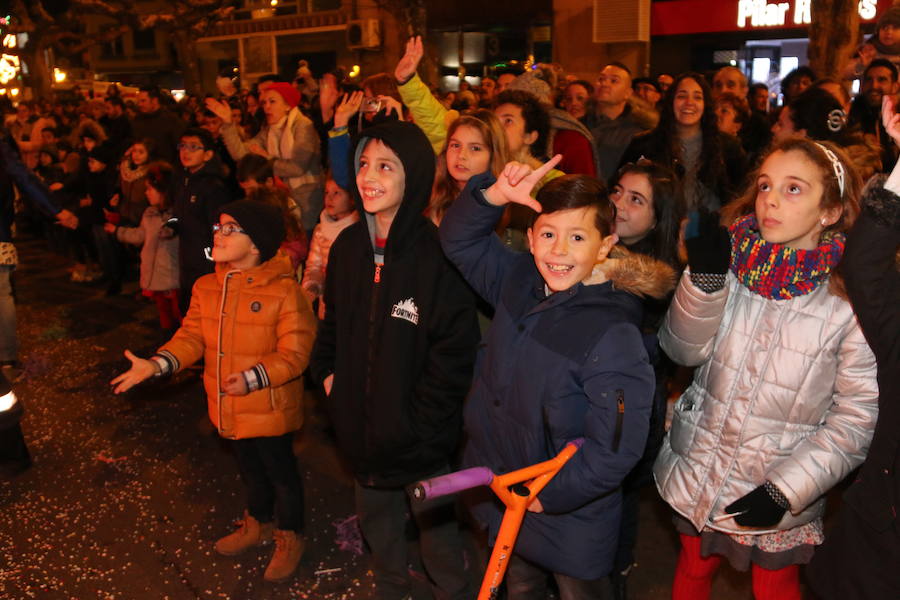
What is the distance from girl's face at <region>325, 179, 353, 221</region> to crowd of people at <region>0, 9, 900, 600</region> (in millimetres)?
218

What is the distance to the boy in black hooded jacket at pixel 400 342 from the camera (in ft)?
9.80

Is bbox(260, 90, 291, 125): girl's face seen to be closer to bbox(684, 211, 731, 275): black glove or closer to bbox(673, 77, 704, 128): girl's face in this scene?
bbox(673, 77, 704, 128): girl's face

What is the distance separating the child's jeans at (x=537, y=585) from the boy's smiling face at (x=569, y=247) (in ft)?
3.36

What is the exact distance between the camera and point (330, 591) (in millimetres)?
3639

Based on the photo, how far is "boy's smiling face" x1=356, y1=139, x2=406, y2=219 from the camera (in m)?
3.06

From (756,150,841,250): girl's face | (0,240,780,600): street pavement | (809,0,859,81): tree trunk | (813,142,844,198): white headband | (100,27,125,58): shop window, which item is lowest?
(0,240,780,600): street pavement

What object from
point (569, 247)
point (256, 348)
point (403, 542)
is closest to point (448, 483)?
point (569, 247)

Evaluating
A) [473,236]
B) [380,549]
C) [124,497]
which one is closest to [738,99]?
[473,236]

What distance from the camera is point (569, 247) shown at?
256cm

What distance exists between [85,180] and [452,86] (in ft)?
55.1

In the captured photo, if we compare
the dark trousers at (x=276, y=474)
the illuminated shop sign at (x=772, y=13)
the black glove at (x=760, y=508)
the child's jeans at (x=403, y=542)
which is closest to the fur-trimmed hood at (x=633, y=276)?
the black glove at (x=760, y=508)

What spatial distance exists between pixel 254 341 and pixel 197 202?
233cm

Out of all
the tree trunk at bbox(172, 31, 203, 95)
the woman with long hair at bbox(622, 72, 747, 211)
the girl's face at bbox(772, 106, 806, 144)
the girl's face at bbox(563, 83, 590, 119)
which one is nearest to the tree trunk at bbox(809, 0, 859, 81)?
the girl's face at bbox(563, 83, 590, 119)

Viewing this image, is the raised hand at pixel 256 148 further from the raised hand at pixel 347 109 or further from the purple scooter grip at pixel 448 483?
the purple scooter grip at pixel 448 483
